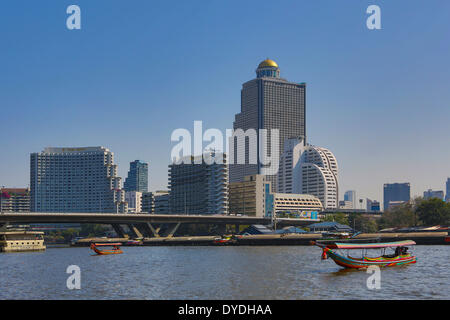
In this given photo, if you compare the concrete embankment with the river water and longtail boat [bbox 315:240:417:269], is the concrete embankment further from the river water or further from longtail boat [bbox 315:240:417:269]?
the river water

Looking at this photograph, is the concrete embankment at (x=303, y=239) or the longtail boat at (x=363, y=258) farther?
the concrete embankment at (x=303, y=239)

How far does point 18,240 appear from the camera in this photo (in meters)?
160

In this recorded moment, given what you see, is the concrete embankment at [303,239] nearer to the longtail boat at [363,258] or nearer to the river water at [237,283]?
the longtail boat at [363,258]

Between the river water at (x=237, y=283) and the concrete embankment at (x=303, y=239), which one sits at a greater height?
the river water at (x=237, y=283)

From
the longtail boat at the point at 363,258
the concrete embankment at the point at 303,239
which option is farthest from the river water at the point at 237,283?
the concrete embankment at the point at 303,239

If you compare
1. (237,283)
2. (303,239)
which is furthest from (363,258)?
(303,239)

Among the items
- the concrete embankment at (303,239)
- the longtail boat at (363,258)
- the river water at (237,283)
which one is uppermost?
the longtail boat at (363,258)

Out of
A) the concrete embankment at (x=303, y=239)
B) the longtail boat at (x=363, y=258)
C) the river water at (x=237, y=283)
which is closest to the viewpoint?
the river water at (x=237, y=283)

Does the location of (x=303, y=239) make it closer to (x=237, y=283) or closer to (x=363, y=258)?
(x=363, y=258)
